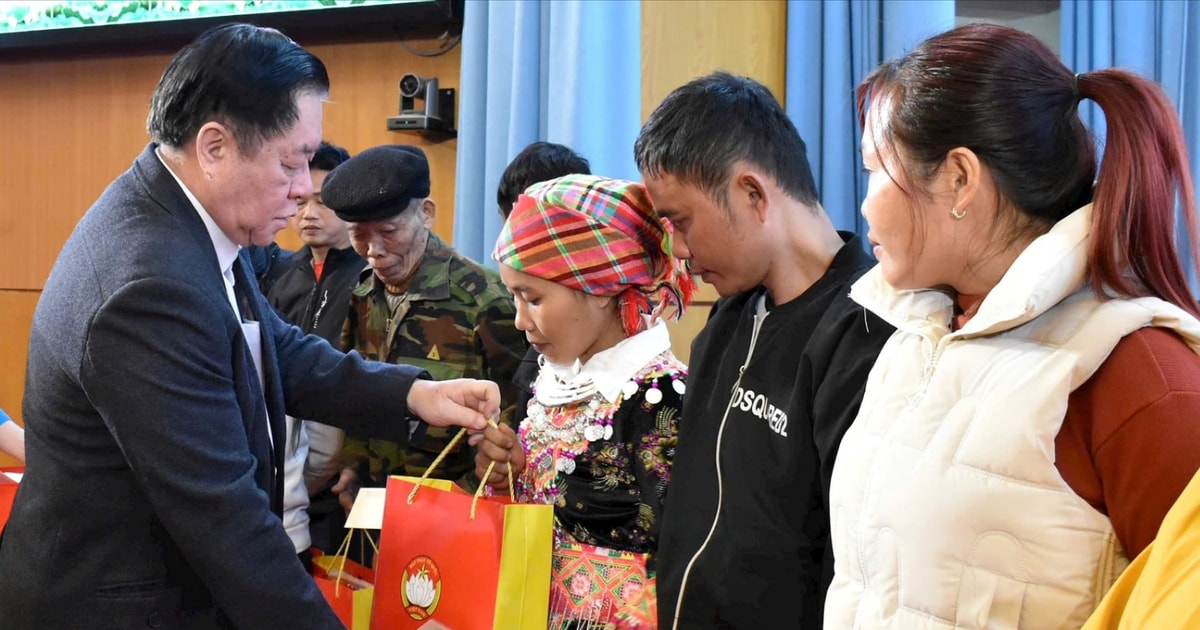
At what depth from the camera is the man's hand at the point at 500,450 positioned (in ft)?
5.86

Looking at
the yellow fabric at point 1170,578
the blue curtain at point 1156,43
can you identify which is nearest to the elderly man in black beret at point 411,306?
the yellow fabric at point 1170,578

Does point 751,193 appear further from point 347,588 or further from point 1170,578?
point 347,588

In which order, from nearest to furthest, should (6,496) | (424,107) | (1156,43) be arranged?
1. (6,496)
2. (1156,43)
3. (424,107)

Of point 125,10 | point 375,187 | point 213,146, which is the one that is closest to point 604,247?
point 213,146

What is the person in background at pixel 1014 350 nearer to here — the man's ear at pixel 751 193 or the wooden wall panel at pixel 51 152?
the man's ear at pixel 751 193

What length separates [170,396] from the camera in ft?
4.45

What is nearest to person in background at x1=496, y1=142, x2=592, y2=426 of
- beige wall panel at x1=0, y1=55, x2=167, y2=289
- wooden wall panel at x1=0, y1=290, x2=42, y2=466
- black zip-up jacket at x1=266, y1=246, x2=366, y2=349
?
black zip-up jacket at x1=266, y1=246, x2=366, y2=349

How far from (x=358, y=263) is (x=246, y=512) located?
1.67m

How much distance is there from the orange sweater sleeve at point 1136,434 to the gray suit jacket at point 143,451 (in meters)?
1.04

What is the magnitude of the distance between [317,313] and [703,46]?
1.40 m

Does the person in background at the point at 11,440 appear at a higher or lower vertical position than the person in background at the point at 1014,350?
lower

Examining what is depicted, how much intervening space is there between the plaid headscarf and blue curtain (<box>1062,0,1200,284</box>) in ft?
4.96

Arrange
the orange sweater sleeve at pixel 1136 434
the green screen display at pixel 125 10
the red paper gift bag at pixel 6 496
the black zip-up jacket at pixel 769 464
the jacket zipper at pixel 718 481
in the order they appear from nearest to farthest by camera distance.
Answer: the orange sweater sleeve at pixel 1136 434 < the black zip-up jacket at pixel 769 464 < the jacket zipper at pixel 718 481 < the red paper gift bag at pixel 6 496 < the green screen display at pixel 125 10

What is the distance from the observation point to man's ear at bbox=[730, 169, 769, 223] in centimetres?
150
